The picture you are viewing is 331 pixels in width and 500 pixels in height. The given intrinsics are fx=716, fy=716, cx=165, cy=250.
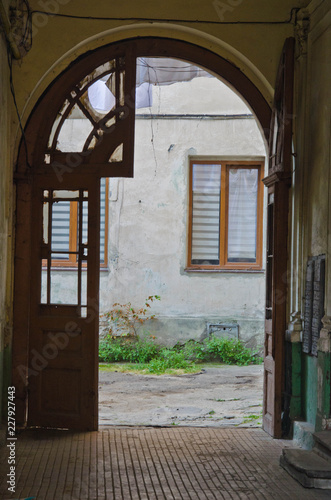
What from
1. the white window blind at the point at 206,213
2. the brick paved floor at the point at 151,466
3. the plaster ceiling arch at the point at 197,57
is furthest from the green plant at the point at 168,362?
the plaster ceiling arch at the point at 197,57

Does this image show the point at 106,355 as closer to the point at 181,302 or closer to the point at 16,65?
the point at 181,302

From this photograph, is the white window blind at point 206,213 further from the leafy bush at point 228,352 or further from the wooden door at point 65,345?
the wooden door at point 65,345

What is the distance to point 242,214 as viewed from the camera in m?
12.8

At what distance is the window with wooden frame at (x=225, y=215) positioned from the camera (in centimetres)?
1266

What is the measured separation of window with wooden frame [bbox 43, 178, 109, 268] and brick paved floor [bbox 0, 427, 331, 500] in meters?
1.89

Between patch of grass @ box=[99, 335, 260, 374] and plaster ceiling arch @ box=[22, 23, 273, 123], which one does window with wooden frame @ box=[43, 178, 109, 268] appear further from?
patch of grass @ box=[99, 335, 260, 374]

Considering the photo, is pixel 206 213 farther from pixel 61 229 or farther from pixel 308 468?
pixel 308 468

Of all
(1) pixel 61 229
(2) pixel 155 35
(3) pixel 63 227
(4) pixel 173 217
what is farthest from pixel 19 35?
(4) pixel 173 217

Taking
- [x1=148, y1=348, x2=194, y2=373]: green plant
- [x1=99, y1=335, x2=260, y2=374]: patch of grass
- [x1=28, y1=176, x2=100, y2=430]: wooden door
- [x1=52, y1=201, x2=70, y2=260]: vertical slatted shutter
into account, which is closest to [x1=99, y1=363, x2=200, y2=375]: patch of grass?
[x1=148, y1=348, x2=194, y2=373]: green plant

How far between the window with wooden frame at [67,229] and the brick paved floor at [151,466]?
1.89 meters

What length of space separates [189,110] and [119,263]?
2.95m

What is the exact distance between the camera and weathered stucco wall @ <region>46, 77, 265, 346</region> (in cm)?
1247

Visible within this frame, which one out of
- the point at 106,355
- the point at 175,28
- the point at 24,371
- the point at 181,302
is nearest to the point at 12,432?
the point at 24,371

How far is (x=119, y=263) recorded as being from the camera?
1253 cm
